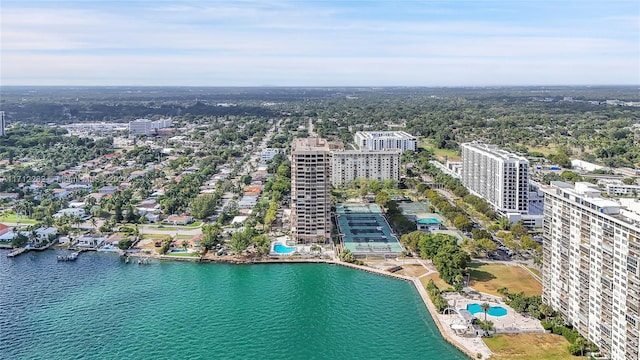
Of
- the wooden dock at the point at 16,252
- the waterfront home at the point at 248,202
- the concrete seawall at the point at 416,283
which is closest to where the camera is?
the concrete seawall at the point at 416,283

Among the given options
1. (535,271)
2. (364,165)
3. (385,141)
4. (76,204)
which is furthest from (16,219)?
(385,141)

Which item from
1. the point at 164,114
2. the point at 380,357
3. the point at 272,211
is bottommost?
the point at 380,357

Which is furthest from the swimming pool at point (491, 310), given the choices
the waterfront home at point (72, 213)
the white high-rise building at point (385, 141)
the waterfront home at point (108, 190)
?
the white high-rise building at point (385, 141)

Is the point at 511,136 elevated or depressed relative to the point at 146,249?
elevated

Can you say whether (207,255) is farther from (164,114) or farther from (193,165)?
(164,114)

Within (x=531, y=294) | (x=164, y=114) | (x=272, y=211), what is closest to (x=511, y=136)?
(x=272, y=211)

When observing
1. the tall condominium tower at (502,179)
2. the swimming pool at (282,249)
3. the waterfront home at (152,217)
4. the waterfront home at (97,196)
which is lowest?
the swimming pool at (282,249)

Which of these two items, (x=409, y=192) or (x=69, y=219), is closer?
(x=69, y=219)

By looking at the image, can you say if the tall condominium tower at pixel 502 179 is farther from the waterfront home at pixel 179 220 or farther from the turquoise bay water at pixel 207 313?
the waterfront home at pixel 179 220
